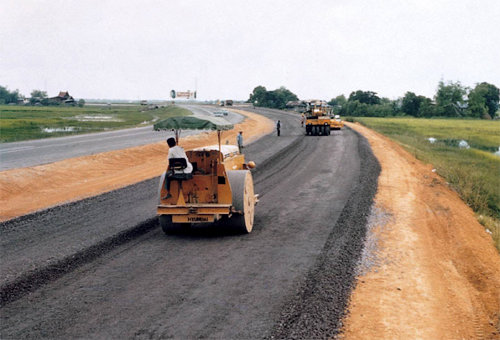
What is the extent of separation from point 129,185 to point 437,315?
13.9m

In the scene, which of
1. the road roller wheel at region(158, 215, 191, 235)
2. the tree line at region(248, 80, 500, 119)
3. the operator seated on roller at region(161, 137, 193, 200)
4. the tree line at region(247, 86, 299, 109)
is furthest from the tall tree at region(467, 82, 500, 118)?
the operator seated on roller at region(161, 137, 193, 200)

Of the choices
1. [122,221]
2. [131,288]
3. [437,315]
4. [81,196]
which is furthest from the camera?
[81,196]

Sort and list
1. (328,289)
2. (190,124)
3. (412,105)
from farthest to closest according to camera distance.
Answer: (412,105)
(190,124)
(328,289)

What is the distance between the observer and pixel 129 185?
61.3 feet

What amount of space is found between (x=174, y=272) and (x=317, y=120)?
36.1 meters

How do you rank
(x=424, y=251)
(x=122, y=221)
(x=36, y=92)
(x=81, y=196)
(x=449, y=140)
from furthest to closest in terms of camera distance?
(x=36, y=92)
(x=449, y=140)
(x=81, y=196)
(x=122, y=221)
(x=424, y=251)

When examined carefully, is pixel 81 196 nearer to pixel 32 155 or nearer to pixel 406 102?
pixel 32 155

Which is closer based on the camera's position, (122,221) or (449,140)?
(122,221)

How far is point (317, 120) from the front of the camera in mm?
43219

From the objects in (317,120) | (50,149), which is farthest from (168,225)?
(317,120)

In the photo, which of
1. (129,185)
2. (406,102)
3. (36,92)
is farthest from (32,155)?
(36,92)

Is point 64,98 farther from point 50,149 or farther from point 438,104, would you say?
point 50,149

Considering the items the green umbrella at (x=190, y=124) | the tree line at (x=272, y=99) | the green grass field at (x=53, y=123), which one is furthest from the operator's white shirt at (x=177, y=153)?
the tree line at (x=272, y=99)

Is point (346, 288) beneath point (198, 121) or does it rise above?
beneath
